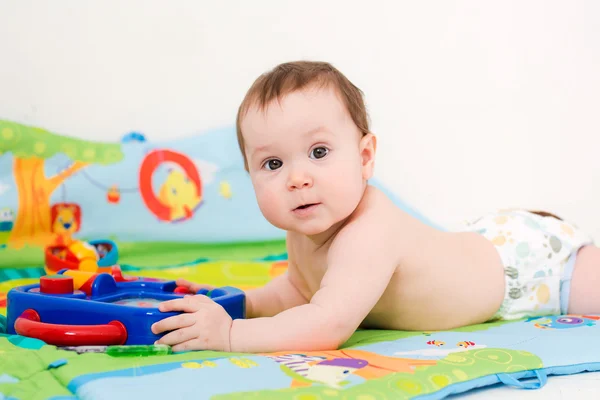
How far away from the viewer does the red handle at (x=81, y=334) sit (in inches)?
37.4

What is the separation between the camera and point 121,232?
6.72ft

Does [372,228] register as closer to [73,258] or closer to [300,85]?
[300,85]

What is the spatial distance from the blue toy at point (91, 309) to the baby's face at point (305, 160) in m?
0.17

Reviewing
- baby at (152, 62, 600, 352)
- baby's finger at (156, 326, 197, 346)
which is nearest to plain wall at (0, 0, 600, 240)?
baby at (152, 62, 600, 352)

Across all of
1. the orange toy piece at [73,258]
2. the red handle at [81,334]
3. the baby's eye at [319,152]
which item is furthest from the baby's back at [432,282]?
the orange toy piece at [73,258]

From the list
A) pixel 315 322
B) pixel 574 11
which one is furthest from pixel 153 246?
pixel 574 11

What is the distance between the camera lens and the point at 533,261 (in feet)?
4.40

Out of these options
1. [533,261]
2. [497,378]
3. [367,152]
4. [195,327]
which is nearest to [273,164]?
[367,152]

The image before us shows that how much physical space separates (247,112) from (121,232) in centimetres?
108

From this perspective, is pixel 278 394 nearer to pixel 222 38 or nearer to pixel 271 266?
pixel 271 266

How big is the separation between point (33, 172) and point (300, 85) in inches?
45.0

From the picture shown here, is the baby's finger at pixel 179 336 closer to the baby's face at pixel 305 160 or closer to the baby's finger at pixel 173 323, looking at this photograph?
the baby's finger at pixel 173 323

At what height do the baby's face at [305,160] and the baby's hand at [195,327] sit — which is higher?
the baby's face at [305,160]

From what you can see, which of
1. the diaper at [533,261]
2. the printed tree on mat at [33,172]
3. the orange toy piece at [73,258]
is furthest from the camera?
the printed tree on mat at [33,172]
